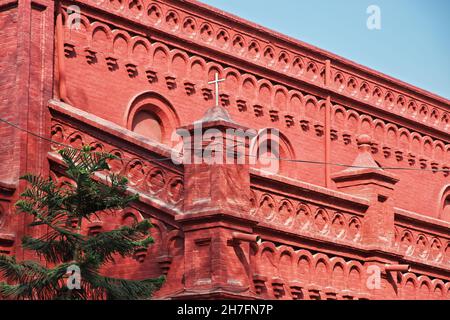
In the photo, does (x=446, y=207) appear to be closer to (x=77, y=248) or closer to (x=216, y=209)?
(x=216, y=209)

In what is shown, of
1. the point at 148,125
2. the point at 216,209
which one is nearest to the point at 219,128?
the point at 216,209

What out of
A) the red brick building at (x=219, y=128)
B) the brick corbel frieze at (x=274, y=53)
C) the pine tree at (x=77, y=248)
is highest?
the brick corbel frieze at (x=274, y=53)

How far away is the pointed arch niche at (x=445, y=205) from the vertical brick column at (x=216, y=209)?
45.7ft

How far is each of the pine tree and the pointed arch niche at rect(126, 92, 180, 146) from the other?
6.36 meters

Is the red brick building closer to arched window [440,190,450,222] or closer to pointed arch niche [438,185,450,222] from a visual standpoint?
pointed arch niche [438,185,450,222]

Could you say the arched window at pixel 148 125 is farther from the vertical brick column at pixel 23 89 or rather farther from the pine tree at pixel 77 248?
the pine tree at pixel 77 248

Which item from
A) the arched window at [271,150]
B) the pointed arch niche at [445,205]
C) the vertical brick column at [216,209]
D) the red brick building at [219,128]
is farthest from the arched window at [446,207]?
the vertical brick column at [216,209]

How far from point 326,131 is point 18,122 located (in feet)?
32.1

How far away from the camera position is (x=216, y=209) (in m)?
20.7

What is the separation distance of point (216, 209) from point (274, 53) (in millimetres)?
9531

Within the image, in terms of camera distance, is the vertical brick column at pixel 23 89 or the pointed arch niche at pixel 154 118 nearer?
the vertical brick column at pixel 23 89

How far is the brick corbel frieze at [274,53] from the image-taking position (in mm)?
26359

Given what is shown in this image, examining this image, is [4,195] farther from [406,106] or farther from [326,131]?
[406,106]

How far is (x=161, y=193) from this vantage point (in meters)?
21.8
